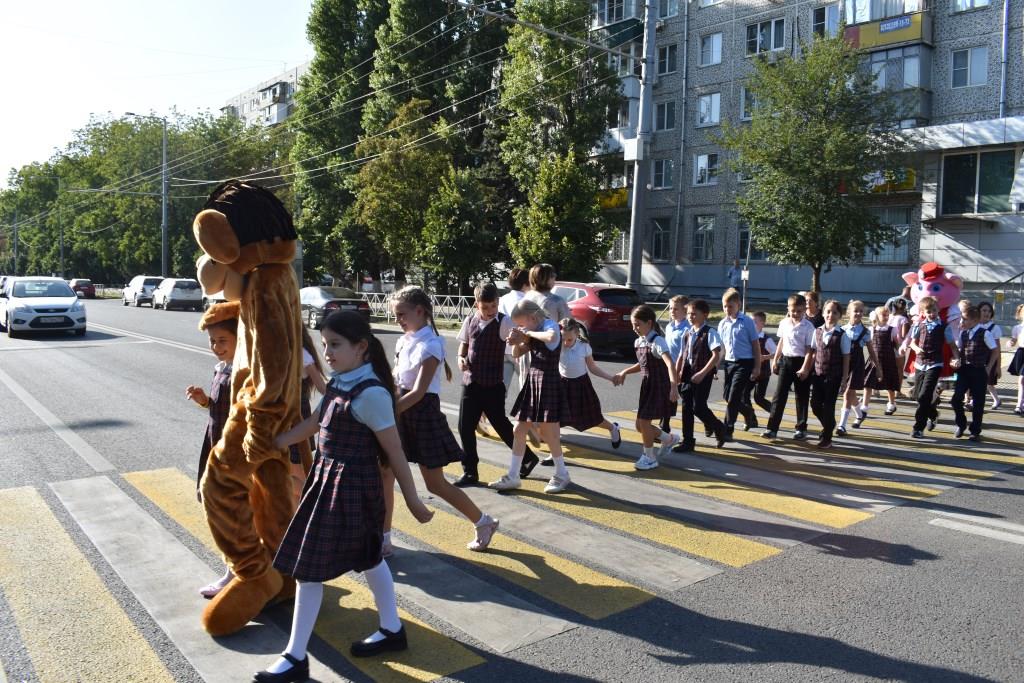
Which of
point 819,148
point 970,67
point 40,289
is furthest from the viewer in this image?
point 970,67

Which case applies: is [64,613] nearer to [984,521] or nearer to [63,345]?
[984,521]

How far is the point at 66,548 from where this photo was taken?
5.05 m

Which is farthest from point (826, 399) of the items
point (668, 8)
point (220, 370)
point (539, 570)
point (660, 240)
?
point (668, 8)

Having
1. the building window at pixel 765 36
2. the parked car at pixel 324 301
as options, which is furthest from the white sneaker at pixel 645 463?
the building window at pixel 765 36

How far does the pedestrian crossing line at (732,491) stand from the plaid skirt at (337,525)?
3.55m

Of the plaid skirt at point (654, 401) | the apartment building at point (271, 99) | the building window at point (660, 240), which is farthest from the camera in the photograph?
the apartment building at point (271, 99)

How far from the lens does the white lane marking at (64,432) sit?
290 inches

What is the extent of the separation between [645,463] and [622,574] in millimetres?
2649

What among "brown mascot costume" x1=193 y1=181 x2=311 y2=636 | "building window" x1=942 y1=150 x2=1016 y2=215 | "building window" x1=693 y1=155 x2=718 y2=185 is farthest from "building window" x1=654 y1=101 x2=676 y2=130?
"brown mascot costume" x1=193 y1=181 x2=311 y2=636

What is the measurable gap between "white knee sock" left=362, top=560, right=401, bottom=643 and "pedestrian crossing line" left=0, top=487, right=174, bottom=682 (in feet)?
2.94

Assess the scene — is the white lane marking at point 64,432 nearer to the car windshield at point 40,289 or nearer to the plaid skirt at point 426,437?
the plaid skirt at point 426,437

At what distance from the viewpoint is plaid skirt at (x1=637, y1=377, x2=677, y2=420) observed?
742cm

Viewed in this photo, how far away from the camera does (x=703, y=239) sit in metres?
37.8

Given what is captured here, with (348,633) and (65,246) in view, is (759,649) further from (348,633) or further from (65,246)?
(65,246)
